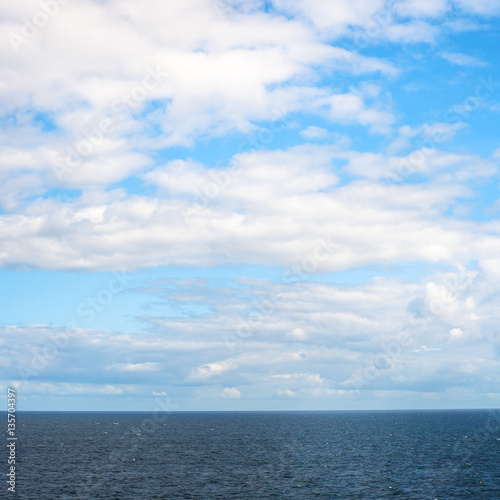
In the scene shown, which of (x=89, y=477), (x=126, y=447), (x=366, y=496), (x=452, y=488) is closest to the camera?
(x=366, y=496)

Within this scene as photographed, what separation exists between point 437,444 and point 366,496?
9958 cm

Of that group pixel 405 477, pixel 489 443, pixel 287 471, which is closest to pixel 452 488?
pixel 405 477

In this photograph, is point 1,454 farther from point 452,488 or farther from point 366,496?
point 452,488

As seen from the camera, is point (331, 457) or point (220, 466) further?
point (331, 457)

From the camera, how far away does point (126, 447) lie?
160750 millimetres

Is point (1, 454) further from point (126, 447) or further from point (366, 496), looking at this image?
point (366, 496)

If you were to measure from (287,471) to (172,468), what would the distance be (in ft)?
86.0

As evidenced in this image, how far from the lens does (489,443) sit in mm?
174125

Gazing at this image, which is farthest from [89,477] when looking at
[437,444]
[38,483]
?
[437,444]

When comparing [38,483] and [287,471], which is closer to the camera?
[38,483]

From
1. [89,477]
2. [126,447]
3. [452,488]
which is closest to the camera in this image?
[452,488]

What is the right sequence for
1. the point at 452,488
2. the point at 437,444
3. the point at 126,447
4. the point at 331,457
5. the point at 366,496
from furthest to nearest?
the point at 437,444 < the point at 126,447 < the point at 331,457 < the point at 452,488 < the point at 366,496

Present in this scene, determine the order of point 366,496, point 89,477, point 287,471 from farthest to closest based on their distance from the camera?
1. point 287,471
2. point 89,477
3. point 366,496

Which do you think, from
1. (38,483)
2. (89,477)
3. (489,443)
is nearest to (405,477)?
(89,477)
